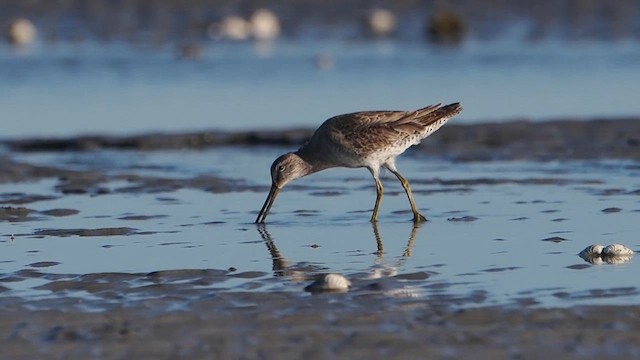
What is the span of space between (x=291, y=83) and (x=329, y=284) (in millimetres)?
14115

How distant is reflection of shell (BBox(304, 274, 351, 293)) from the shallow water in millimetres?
111

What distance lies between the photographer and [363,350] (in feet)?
23.0

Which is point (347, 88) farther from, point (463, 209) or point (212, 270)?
point (212, 270)

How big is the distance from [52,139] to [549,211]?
7768 millimetres

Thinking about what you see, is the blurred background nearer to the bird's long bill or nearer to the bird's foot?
the bird's long bill

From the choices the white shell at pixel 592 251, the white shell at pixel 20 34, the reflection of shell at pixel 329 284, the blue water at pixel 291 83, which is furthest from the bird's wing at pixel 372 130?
the white shell at pixel 20 34

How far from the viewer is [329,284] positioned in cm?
825

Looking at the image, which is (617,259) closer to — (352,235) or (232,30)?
(352,235)

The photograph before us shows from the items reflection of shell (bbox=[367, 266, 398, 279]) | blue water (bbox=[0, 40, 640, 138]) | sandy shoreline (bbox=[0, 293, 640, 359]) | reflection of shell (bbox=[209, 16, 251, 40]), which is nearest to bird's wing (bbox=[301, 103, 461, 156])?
reflection of shell (bbox=[367, 266, 398, 279])

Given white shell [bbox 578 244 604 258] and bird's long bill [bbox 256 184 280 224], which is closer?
white shell [bbox 578 244 604 258]

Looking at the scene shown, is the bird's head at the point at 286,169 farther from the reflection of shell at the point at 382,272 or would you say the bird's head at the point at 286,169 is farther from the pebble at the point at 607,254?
the pebble at the point at 607,254

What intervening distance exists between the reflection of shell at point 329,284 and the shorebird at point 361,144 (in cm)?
307

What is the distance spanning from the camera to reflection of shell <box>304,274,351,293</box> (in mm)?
8242

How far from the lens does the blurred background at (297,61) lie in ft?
62.5
